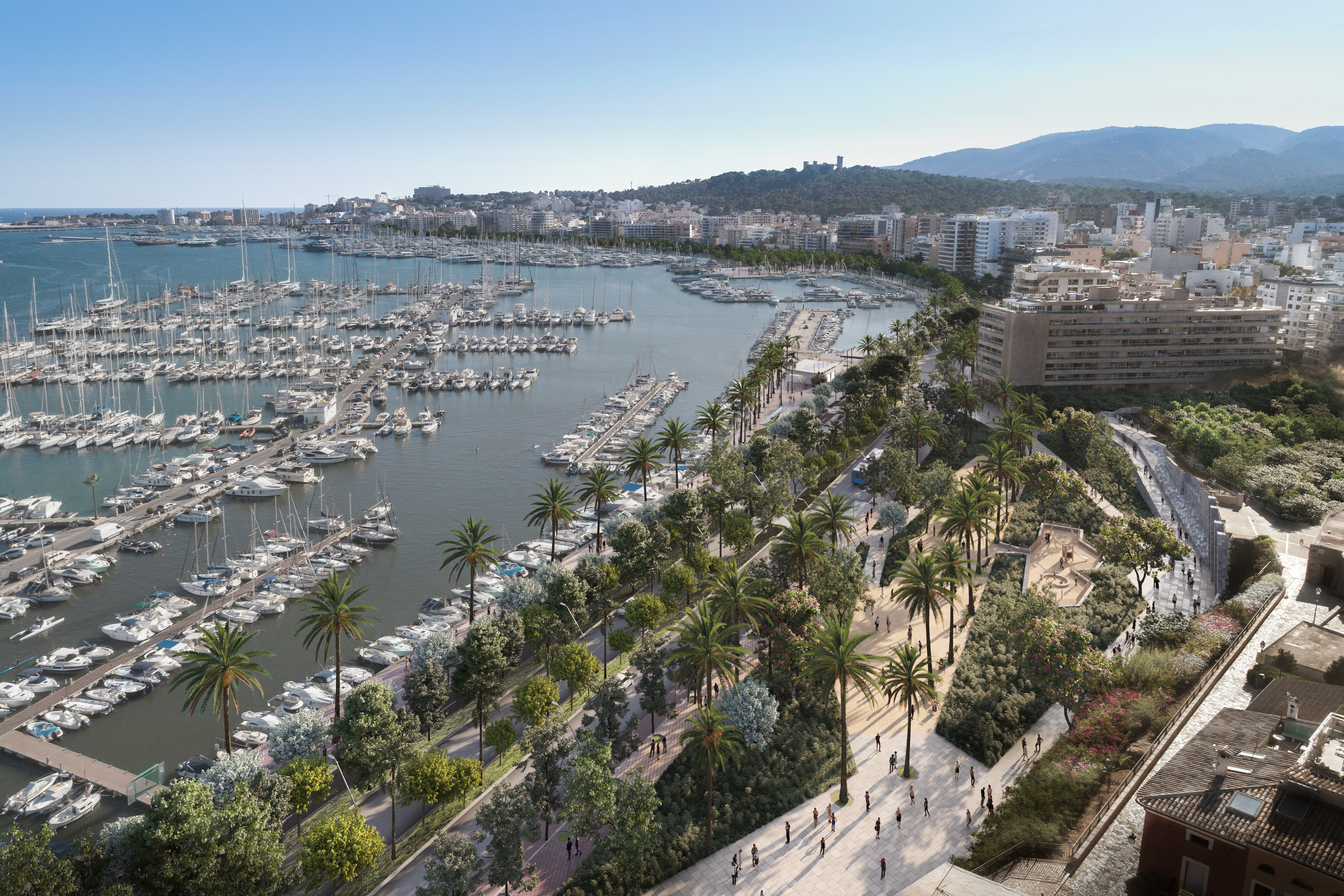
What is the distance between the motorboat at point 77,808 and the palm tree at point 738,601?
23062 mm

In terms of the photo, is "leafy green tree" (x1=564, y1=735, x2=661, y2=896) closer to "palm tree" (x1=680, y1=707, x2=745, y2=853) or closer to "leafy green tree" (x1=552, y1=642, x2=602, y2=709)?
"palm tree" (x1=680, y1=707, x2=745, y2=853)

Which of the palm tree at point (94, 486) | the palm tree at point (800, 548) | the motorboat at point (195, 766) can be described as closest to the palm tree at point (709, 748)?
the palm tree at point (800, 548)

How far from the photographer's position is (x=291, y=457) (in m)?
62.6

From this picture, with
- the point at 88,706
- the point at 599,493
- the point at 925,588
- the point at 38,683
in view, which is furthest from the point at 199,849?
the point at 599,493

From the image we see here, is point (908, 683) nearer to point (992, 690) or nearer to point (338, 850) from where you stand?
point (992, 690)

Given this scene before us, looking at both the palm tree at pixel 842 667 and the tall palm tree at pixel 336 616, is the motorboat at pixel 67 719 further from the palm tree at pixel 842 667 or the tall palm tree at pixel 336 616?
the palm tree at pixel 842 667

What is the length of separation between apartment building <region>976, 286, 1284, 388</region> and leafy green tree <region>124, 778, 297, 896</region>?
64.4 meters

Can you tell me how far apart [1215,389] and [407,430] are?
67.7m

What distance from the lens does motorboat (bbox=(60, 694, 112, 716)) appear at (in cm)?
3375

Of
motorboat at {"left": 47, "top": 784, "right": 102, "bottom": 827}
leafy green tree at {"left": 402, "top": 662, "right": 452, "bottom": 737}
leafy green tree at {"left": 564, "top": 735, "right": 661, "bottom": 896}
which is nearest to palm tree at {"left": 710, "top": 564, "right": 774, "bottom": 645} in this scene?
leafy green tree at {"left": 564, "top": 735, "right": 661, "bottom": 896}

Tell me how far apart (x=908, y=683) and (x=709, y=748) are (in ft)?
23.1

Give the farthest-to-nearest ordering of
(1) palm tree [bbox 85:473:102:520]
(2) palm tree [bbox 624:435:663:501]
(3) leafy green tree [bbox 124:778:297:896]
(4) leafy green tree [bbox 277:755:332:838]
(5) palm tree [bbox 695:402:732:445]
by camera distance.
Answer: (5) palm tree [bbox 695:402:732:445] < (1) palm tree [bbox 85:473:102:520] < (2) palm tree [bbox 624:435:663:501] < (4) leafy green tree [bbox 277:755:332:838] < (3) leafy green tree [bbox 124:778:297:896]

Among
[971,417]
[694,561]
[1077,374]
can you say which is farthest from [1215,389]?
[694,561]

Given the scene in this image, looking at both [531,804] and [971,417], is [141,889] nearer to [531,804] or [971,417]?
[531,804]
